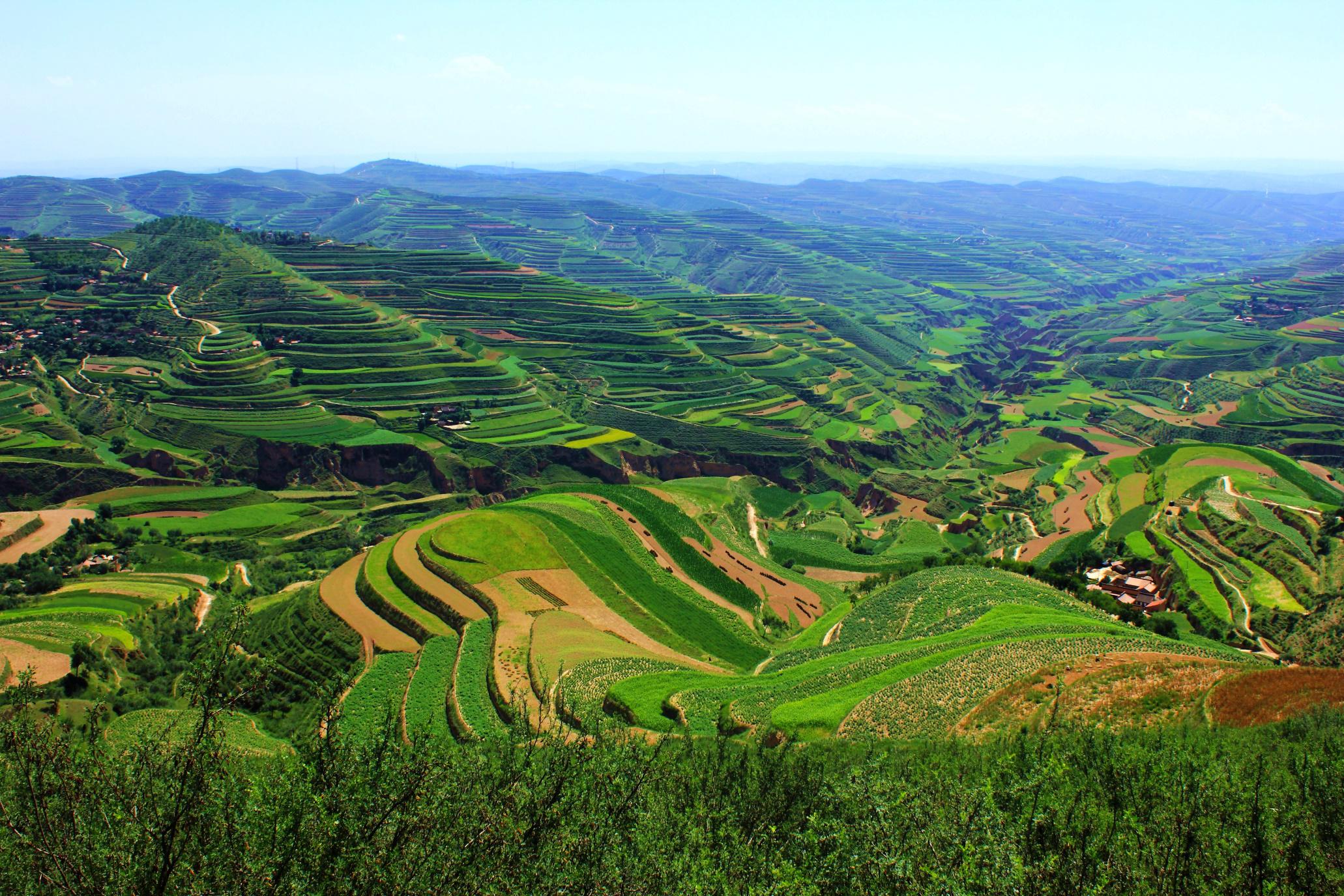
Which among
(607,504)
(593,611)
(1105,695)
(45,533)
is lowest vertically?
(45,533)

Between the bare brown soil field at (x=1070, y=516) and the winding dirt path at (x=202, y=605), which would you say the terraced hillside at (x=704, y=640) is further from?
the bare brown soil field at (x=1070, y=516)

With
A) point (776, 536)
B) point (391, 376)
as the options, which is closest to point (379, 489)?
point (391, 376)

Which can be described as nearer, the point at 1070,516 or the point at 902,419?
the point at 1070,516

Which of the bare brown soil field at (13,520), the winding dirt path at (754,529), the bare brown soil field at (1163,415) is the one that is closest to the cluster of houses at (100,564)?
the bare brown soil field at (13,520)

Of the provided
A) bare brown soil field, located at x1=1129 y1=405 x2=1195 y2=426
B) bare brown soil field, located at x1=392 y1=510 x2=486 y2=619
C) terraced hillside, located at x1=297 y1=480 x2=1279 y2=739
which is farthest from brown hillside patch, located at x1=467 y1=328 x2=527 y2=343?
bare brown soil field, located at x1=1129 y1=405 x2=1195 y2=426

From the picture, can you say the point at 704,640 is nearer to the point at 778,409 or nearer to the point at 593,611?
the point at 593,611

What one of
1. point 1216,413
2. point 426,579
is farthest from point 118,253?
point 1216,413

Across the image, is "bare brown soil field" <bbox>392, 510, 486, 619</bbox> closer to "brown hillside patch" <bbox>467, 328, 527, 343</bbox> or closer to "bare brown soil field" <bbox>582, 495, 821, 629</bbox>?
"bare brown soil field" <bbox>582, 495, 821, 629</bbox>
